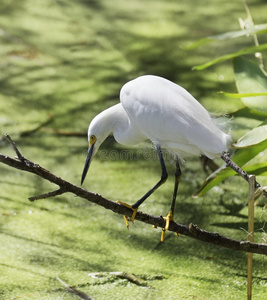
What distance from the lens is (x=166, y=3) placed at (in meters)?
4.02

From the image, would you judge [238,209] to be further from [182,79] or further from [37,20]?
[37,20]

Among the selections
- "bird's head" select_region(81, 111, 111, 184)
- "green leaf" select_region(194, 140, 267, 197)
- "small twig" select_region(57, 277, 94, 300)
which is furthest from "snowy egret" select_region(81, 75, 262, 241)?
"small twig" select_region(57, 277, 94, 300)

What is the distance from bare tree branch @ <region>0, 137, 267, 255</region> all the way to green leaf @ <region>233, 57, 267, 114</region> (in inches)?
29.3

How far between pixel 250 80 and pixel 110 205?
100 centimetres

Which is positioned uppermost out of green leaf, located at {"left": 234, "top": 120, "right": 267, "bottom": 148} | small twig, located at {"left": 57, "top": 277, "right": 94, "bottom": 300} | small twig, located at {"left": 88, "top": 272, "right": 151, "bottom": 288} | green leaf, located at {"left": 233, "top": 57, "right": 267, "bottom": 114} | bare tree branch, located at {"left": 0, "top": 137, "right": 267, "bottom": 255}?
green leaf, located at {"left": 233, "top": 57, "right": 267, "bottom": 114}

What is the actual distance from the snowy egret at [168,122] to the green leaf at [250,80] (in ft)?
1.16

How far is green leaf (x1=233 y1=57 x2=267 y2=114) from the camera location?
85.8 inches

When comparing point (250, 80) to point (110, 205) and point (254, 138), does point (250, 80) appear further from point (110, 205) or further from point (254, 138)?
point (110, 205)

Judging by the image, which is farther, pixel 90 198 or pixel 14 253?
pixel 14 253

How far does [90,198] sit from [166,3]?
9.28 feet

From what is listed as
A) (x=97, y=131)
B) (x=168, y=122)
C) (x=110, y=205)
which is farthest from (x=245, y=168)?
(x=110, y=205)

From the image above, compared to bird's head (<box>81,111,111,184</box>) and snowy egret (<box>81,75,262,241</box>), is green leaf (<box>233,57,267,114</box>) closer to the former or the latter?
snowy egret (<box>81,75,262,241</box>)

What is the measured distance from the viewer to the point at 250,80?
89.0 inches

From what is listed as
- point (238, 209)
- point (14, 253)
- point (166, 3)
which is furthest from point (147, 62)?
point (14, 253)
